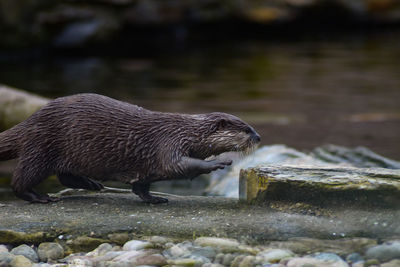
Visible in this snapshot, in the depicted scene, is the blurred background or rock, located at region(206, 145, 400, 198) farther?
the blurred background

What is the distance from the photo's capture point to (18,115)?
273 inches

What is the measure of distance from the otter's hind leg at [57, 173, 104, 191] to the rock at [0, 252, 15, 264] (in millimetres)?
836

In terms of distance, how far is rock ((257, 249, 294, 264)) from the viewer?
299 cm

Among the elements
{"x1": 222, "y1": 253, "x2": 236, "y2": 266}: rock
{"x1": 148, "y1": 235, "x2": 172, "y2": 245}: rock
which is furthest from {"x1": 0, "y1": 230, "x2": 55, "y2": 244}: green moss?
{"x1": 222, "y1": 253, "x2": 236, "y2": 266}: rock

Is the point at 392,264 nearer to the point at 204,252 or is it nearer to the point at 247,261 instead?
→ the point at 247,261

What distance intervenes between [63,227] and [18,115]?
383 centimetres

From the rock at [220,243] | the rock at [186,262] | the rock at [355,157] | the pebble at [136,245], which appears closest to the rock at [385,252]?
the rock at [220,243]

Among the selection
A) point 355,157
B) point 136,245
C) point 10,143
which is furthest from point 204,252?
point 355,157

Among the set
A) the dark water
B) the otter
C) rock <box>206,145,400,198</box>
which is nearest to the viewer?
the otter

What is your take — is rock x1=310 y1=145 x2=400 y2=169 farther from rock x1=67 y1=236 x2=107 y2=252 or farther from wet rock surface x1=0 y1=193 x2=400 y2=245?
rock x1=67 y1=236 x2=107 y2=252

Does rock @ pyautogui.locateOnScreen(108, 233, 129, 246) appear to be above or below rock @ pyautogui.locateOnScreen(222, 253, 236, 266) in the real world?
above

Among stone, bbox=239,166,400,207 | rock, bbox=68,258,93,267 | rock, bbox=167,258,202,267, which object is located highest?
stone, bbox=239,166,400,207

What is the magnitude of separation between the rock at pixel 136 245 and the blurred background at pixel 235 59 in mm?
4510

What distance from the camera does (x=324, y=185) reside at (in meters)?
3.42
